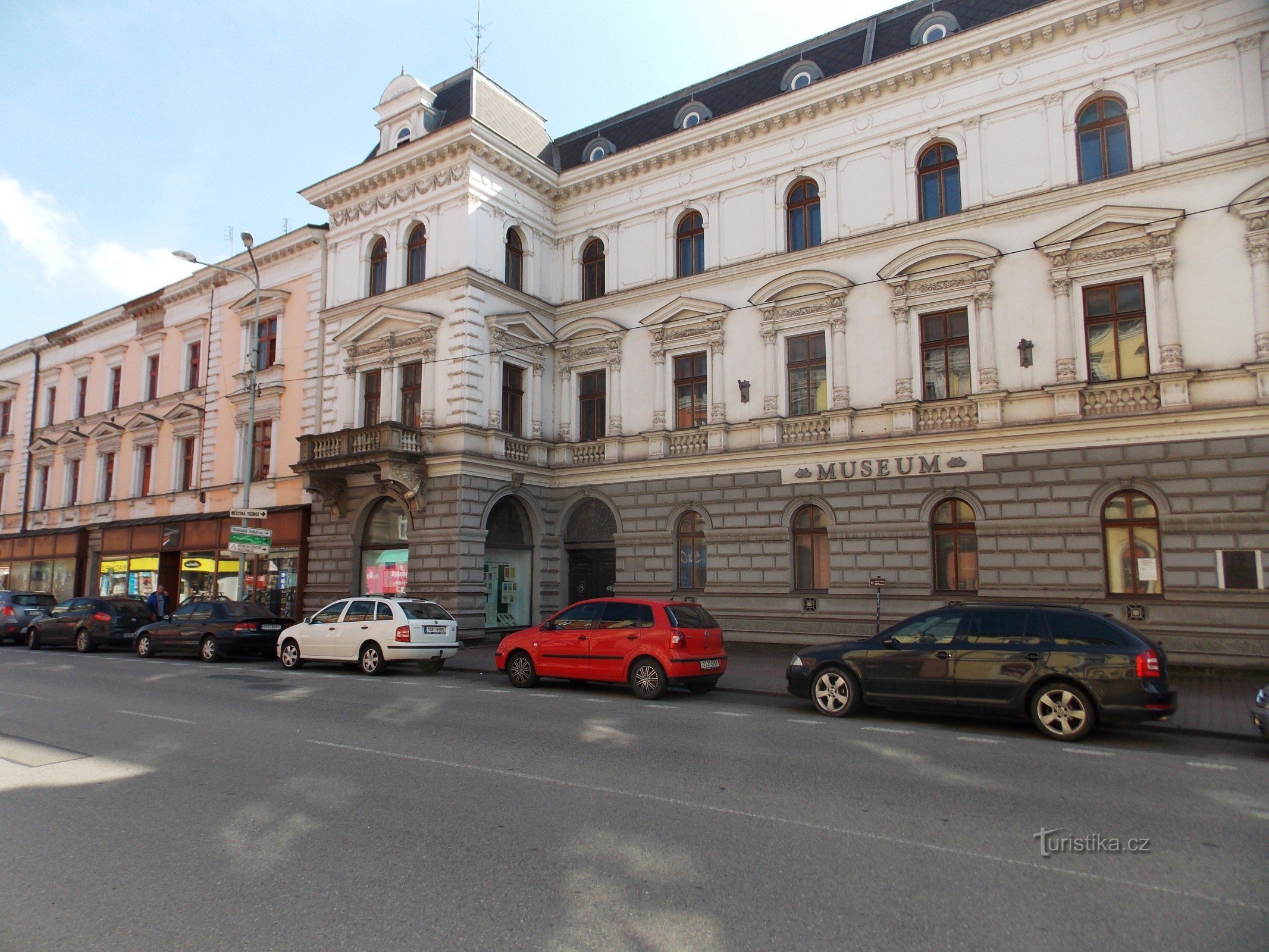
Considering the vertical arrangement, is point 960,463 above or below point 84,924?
above

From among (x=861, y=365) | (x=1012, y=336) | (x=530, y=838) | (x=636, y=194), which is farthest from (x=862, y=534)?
(x=530, y=838)

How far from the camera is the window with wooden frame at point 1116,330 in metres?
17.5

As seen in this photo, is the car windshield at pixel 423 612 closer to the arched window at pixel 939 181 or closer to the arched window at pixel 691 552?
the arched window at pixel 691 552

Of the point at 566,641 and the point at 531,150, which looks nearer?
the point at 566,641

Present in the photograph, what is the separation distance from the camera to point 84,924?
4.56 m

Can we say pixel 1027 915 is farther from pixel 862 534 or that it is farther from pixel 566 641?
pixel 862 534

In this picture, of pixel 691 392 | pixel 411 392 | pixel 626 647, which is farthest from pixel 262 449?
pixel 626 647

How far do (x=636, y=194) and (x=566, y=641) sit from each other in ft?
51.4

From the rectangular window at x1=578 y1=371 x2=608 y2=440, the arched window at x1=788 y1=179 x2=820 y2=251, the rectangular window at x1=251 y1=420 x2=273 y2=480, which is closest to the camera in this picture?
the arched window at x1=788 y1=179 x2=820 y2=251

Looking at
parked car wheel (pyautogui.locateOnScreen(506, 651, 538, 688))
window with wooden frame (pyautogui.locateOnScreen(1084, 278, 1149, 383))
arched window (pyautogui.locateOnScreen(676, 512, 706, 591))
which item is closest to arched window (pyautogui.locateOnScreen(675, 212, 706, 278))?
arched window (pyautogui.locateOnScreen(676, 512, 706, 591))

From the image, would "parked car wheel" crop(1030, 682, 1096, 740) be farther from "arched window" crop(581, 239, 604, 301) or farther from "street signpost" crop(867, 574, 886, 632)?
"arched window" crop(581, 239, 604, 301)

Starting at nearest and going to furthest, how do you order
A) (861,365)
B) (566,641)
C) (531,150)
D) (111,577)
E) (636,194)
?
1. (566,641)
2. (861,365)
3. (636,194)
4. (531,150)
5. (111,577)

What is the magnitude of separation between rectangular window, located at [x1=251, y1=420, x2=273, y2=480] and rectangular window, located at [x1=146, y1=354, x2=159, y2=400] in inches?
346

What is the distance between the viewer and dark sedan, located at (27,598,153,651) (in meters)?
23.8
